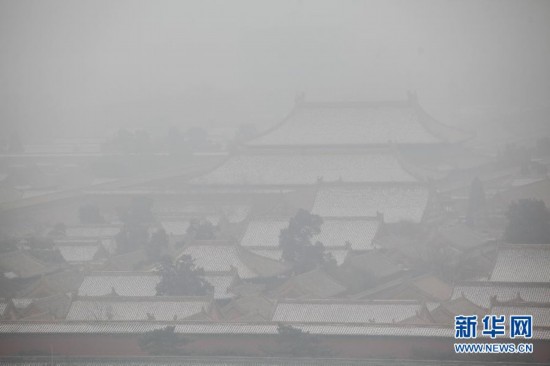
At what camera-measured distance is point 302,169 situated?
36.3 m

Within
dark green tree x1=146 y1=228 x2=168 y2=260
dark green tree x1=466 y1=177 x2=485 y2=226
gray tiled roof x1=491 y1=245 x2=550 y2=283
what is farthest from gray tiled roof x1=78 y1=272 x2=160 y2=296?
dark green tree x1=466 y1=177 x2=485 y2=226

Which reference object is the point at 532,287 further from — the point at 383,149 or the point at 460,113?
the point at 460,113

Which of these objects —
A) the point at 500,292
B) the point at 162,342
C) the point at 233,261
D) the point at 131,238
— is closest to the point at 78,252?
the point at 131,238

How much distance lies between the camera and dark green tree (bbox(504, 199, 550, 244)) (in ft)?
84.6

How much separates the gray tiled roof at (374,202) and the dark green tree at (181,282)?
9317 millimetres

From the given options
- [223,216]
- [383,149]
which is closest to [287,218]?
[223,216]

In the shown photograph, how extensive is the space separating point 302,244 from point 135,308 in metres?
5.81

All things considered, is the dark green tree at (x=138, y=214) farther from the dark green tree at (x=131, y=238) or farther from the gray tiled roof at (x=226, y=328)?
the gray tiled roof at (x=226, y=328)

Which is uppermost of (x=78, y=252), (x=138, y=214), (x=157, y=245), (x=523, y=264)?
(x=138, y=214)

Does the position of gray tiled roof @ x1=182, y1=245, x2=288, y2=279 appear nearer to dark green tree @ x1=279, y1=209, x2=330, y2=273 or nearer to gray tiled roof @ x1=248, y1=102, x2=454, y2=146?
dark green tree @ x1=279, y1=209, x2=330, y2=273

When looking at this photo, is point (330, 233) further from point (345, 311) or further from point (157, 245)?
point (345, 311)

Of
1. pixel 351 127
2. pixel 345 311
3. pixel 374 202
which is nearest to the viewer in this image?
pixel 345 311

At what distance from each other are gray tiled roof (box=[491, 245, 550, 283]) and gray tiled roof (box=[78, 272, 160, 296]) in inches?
298

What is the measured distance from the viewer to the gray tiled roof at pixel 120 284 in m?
23.0
